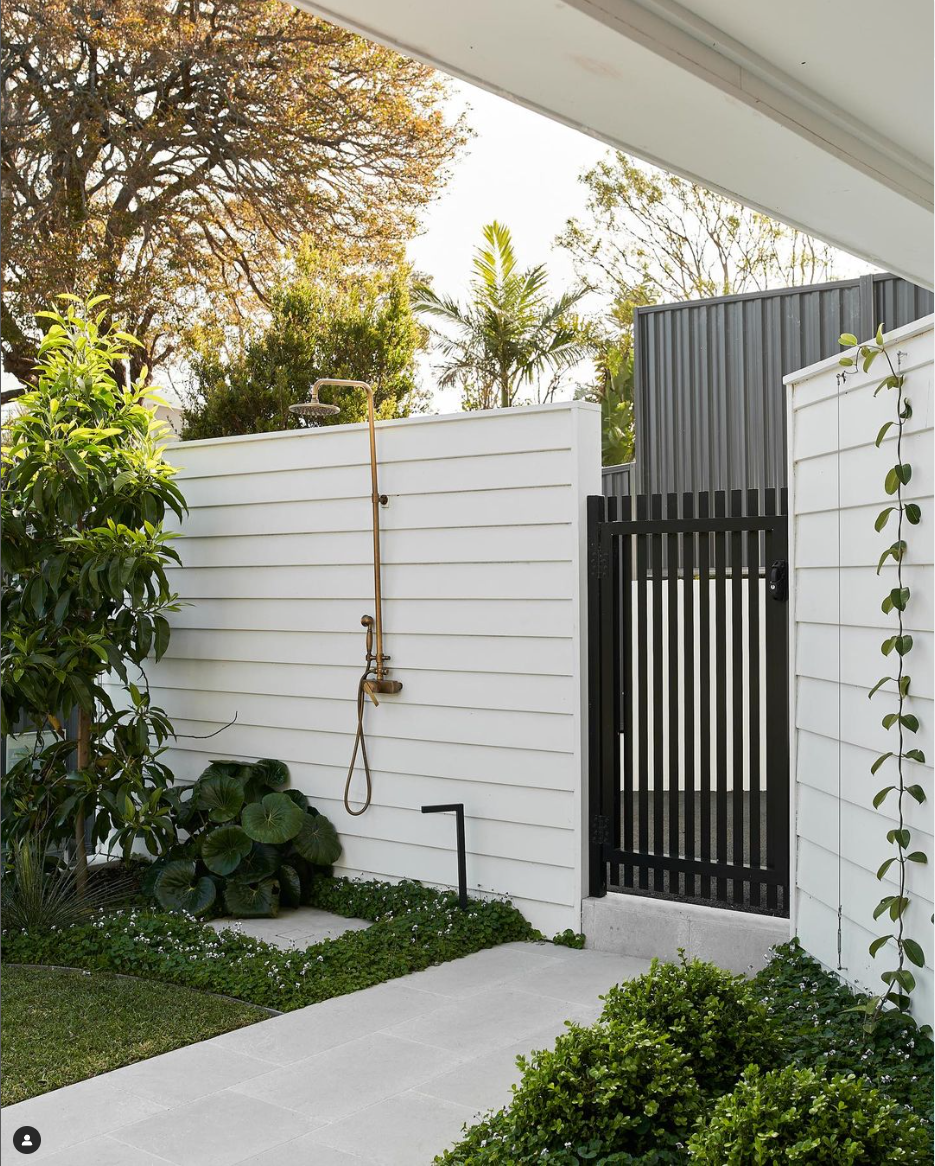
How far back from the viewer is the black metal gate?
3.93m

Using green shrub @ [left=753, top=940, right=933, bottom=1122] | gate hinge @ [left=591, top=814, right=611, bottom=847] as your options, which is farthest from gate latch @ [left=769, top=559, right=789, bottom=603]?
green shrub @ [left=753, top=940, right=933, bottom=1122]

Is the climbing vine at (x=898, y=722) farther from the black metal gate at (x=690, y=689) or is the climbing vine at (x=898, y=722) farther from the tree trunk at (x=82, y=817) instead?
the tree trunk at (x=82, y=817)

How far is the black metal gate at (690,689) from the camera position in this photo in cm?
393

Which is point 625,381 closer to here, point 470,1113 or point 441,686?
point 441,686

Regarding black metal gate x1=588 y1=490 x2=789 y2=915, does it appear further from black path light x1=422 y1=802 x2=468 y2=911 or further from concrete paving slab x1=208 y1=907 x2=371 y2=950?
concrete paving slab x1=208 y1=907 x2=371 y2=950

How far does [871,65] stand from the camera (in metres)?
1.51

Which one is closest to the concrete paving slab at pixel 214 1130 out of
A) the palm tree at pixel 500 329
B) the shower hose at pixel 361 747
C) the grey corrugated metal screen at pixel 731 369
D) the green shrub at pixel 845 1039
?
the green shrub at pixel 845 1039

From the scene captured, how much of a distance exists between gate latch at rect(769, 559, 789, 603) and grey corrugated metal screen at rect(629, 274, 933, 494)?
3083mm

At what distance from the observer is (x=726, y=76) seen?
144 centimetres

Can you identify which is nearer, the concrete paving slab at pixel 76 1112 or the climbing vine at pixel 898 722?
the concrete paving slab at pixel 76 1112

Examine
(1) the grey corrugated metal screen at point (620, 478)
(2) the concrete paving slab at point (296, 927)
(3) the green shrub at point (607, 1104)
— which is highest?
(1) the grey corrugated metal screen at point (620, 478)

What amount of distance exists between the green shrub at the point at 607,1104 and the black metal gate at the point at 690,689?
5.26 ft

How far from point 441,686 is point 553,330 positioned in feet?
46.1

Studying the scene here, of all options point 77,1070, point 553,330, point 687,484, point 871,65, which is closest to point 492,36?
point 871,65
